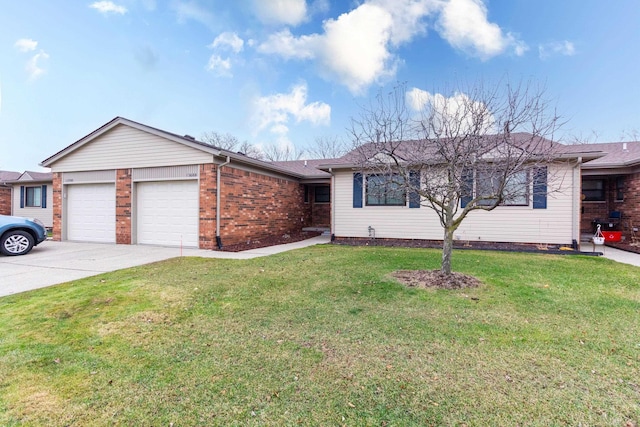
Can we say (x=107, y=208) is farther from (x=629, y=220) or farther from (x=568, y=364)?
(x=629, y=220)

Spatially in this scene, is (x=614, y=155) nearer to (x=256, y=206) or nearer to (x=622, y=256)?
(x=622, y=256)

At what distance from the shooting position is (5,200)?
19844 mm

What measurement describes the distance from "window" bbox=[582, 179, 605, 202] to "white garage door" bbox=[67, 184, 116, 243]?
61.4 feet

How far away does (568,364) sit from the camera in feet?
9.06

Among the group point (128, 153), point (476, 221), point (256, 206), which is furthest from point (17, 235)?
point (476, 221)

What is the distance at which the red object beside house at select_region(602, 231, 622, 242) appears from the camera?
10.9 m

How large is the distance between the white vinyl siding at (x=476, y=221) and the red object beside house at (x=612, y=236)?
8.95 feet

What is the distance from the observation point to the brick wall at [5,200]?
19641 millimetres

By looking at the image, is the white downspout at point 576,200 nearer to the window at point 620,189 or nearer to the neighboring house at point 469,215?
the neighboring house at point 469,215

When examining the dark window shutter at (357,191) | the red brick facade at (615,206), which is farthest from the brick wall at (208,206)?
the red brick facade at (615,206)

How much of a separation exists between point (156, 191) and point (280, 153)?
1033 inches

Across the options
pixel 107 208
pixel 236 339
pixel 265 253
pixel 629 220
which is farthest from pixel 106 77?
pixel 629 220

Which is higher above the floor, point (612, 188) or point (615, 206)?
point (612, 188)

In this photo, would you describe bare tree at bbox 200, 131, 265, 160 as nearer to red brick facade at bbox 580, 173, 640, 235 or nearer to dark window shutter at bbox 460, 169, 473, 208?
dark window shutter at bbox 460, 169, 473, 208
